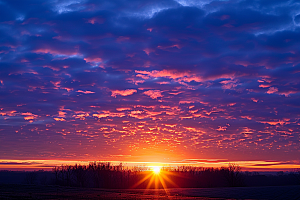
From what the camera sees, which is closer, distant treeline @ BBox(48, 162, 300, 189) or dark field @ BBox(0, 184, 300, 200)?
dark field @ BBox(0, 184, 300, 200)

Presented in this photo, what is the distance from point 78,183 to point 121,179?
2088 cm

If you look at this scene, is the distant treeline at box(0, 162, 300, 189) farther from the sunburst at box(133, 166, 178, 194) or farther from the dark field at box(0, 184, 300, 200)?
the dark field at box(0, 184, 300, 200)

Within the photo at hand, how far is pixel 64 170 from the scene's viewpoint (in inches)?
5423

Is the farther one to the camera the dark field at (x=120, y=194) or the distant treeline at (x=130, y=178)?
the distant treeline at (x=130, y=178)

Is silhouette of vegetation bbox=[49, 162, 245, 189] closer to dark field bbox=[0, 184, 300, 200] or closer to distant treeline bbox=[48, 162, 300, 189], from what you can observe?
distant treeline bbox=[48, 162, 300, 189]

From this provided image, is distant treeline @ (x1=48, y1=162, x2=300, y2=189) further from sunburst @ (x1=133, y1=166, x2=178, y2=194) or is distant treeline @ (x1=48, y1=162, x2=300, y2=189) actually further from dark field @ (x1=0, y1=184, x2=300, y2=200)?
dark field @ (x1=0, y1=184, x2=300, y2=200)

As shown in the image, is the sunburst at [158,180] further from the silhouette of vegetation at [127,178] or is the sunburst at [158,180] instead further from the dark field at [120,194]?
the dark field at [120,194]

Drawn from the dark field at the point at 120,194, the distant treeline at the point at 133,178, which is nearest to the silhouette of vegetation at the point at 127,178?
the distant treeline at the point at 133,178

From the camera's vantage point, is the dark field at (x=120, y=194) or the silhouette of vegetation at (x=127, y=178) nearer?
the dark field at (x=120, y=194)

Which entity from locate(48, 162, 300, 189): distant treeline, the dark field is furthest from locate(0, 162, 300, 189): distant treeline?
the dark field

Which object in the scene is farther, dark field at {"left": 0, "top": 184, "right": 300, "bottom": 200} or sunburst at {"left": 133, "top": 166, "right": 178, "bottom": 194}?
sunburst at {"left": 133, "top": 166, "right": 178, "bottom": 194}

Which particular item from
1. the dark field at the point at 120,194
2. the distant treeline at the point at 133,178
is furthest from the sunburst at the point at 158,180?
the dark field at the point at 120,194

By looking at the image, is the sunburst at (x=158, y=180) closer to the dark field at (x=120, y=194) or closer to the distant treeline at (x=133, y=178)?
the distant treeline at (x=133, y=178)

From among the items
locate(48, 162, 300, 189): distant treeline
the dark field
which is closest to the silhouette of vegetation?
locate(48, 162, 300, 189): distant treeline
